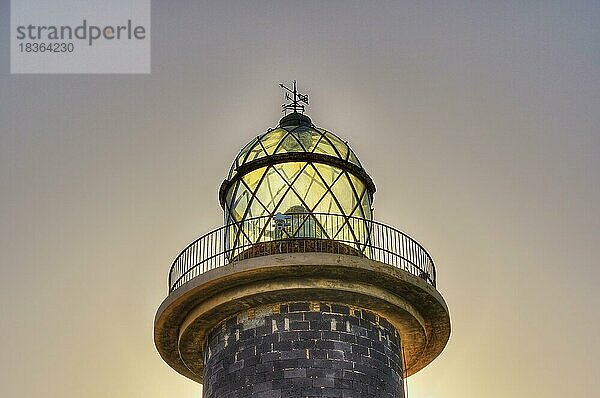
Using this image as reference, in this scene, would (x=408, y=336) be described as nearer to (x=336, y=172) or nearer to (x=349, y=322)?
(x=349, y=322)

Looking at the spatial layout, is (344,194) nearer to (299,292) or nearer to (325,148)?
(325,148)

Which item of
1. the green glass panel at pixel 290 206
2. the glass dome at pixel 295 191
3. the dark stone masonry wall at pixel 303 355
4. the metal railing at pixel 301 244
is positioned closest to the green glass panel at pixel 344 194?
the glass dome at pixel 295 191

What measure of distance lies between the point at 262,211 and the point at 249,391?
3479 mm

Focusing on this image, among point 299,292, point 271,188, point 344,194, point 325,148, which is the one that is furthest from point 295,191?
point 299,292

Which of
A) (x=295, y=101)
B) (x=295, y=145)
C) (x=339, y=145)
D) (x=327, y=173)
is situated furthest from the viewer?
(x=295, y=101)

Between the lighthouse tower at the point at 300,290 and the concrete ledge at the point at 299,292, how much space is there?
0.02 metres

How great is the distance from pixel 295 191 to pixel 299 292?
2.24m

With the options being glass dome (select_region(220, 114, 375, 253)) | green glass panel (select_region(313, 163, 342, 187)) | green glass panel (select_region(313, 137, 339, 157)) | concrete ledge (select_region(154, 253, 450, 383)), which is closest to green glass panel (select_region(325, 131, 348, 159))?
glass dome (select_region(220, 114, 375, 253))

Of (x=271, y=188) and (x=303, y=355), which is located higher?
(x=271, y=188)

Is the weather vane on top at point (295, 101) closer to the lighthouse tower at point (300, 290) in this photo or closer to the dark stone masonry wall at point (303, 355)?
the lighthouse tower at point (300, 290)

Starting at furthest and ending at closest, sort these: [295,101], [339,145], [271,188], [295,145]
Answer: [295,101] < [339,145] < [295,145] < [271,188]

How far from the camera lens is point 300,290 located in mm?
15672

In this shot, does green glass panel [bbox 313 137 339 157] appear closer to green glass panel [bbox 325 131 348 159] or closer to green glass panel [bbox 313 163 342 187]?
green glass panel [bbox 325 131 348 159]

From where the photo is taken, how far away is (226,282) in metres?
15.9
